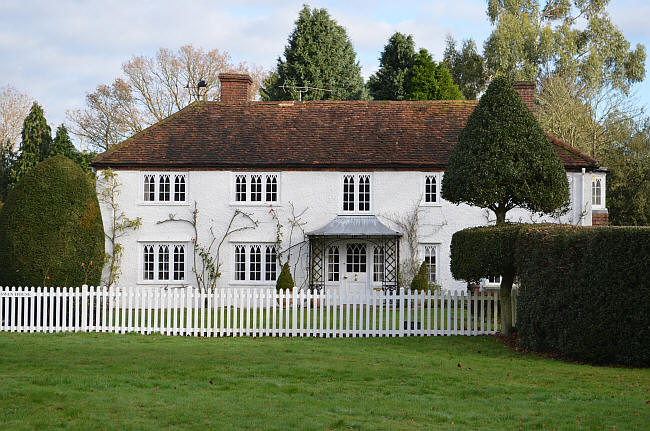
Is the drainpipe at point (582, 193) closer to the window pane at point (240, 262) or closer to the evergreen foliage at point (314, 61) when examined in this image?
the window pane at point (240, 262)

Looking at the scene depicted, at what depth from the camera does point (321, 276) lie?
24.7 meters

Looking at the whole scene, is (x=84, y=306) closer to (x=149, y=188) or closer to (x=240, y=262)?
(x=240, y=262)

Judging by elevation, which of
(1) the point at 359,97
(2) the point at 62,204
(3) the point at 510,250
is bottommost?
(3) the point at 510,250

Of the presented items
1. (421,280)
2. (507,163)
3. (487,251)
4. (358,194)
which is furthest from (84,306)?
(358,194)

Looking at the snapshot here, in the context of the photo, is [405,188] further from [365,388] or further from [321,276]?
[365,388]

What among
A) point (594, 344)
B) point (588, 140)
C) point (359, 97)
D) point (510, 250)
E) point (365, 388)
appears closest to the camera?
point (365, 388)

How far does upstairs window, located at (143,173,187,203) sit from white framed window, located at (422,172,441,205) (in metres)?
8.54

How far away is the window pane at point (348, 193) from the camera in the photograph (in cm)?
2488

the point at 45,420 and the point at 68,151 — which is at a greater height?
the point at 68,151

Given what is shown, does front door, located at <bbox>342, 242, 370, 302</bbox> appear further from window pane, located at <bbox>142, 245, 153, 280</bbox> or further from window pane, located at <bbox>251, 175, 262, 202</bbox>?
window pane, located at <bbox>142, 245, 153, 280</bbox>

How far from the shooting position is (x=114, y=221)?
24750mm

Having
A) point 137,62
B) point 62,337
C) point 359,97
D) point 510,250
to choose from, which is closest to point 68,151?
point 137,62

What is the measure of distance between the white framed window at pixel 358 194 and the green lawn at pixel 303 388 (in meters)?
11.1

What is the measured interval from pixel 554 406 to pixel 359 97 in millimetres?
39265
